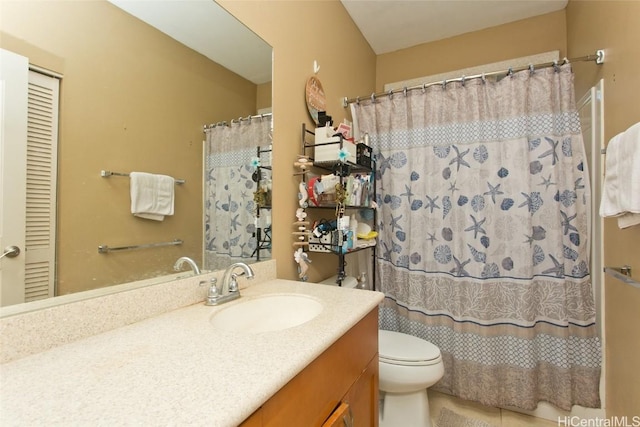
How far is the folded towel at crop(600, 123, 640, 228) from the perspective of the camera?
100cm

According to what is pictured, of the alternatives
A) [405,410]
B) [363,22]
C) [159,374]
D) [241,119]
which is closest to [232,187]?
[241,119]

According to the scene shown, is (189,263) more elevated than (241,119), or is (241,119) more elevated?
(241,119)

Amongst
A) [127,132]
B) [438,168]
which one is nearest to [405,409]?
[438,168]

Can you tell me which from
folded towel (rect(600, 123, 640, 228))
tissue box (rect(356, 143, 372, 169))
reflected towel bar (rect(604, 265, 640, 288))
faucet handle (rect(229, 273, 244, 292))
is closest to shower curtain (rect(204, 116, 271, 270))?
faucet handle (rect(229, 273, 244, 292))

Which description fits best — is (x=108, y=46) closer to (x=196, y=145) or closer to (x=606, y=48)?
(x=196, y=145)

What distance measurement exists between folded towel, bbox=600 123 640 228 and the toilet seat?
962mm

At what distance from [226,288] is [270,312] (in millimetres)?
191

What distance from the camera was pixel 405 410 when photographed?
4.88ft

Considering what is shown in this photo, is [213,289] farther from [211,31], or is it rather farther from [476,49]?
[476,49]

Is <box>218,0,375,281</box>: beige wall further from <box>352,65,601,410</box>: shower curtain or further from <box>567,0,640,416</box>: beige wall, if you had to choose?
<box>567,0,640,416</box>: beige wall

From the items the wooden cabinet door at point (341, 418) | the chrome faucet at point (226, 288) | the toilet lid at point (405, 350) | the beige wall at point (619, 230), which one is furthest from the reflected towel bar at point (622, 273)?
the chrome faucet at point (226, 288)

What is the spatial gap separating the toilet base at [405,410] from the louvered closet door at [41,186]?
1.53 m

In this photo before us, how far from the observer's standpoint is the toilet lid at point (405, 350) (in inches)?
56.2

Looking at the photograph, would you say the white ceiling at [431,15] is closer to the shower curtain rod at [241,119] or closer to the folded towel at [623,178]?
the shower curtain rod at [241,119]
